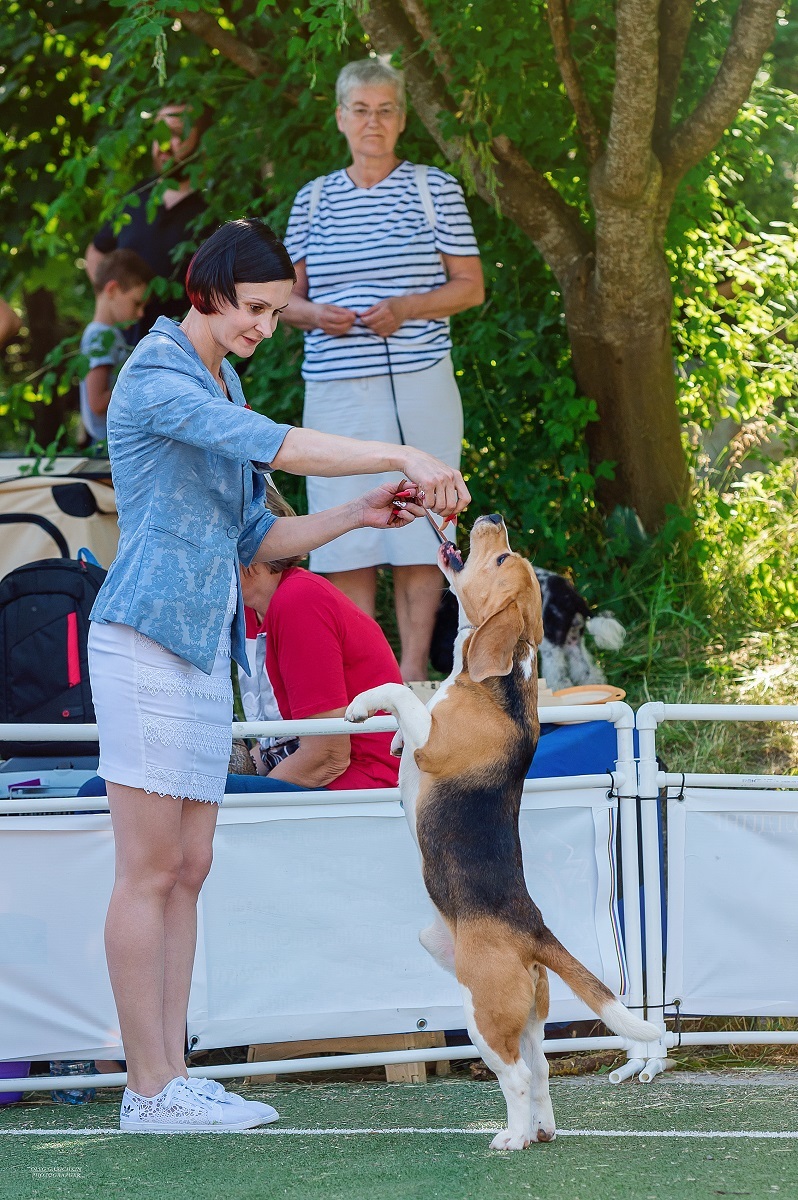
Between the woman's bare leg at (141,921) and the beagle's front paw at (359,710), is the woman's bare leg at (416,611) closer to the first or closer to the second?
the beagle's front paw at (359,710)

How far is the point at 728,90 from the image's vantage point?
5742 mm

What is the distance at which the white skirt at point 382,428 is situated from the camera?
5699 mm

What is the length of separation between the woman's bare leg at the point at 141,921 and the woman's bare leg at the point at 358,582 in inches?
109

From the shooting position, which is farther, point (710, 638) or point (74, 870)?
point (710, 638)

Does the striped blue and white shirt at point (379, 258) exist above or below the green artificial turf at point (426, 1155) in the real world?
above

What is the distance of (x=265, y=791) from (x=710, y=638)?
3023mm

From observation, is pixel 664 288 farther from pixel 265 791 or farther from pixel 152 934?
pixel 152 934

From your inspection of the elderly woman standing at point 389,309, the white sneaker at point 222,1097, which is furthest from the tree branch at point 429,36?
the white sneaker at point 222,1097

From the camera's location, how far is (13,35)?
786 cm

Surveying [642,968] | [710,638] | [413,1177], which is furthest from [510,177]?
[413,1177]

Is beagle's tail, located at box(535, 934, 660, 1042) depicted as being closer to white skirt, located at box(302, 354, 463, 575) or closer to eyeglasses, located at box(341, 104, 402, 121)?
white skirt, located at box(302, 354, 463, 575)

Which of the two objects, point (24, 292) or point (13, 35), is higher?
point (13, 35)

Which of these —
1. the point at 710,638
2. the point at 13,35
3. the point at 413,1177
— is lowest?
the point at 710,638

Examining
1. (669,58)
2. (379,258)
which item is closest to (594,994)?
(379,258)
